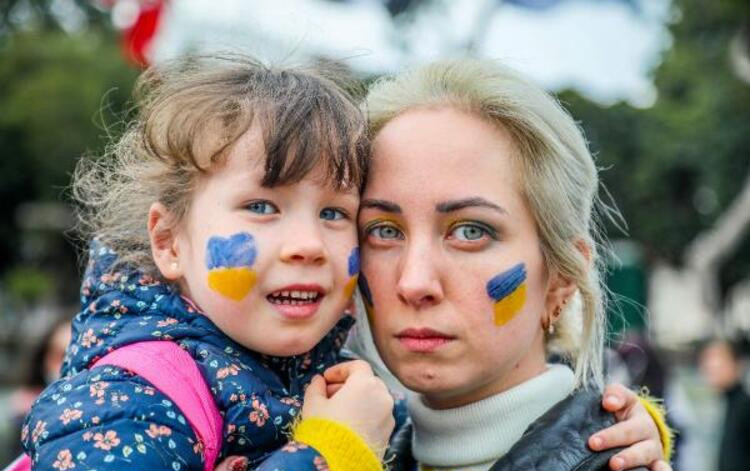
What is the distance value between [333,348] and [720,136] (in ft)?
122

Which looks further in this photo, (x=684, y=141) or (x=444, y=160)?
(x=684, y=141)

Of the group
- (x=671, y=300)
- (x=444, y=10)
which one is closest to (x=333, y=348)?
(x=444, y=10)

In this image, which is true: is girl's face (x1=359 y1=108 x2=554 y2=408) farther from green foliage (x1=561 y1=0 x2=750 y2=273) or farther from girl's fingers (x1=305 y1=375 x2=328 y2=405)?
green foliage (x1=561 y1=0 x2=750 y2=273)

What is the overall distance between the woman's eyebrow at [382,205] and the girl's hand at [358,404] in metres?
0.40

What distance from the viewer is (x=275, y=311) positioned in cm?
233

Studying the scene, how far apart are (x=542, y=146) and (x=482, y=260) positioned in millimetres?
343

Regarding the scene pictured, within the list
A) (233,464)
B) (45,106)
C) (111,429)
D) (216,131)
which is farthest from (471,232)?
(45,106)

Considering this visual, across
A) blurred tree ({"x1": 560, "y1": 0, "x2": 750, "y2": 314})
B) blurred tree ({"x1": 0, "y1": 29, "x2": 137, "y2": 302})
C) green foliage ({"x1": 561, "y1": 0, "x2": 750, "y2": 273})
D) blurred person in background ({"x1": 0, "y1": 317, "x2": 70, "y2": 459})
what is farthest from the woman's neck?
blurred tree ({"x1": 0, "y1": 29, "x2": 137, "y2": 302})

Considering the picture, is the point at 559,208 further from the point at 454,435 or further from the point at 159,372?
the point at 159,372

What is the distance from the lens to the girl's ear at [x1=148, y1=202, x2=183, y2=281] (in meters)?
2.46

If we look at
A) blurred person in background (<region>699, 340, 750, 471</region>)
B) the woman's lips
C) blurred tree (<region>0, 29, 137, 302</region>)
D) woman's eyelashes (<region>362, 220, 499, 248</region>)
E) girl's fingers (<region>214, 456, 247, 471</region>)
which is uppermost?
woman's eyelashes (<region>362, 220, 499, 248</region>)

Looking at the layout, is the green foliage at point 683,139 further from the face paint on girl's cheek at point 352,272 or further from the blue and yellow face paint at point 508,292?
the face paint on girl's cheek at point 352,272

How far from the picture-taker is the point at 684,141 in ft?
135

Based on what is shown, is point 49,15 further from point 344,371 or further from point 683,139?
point 344,371
